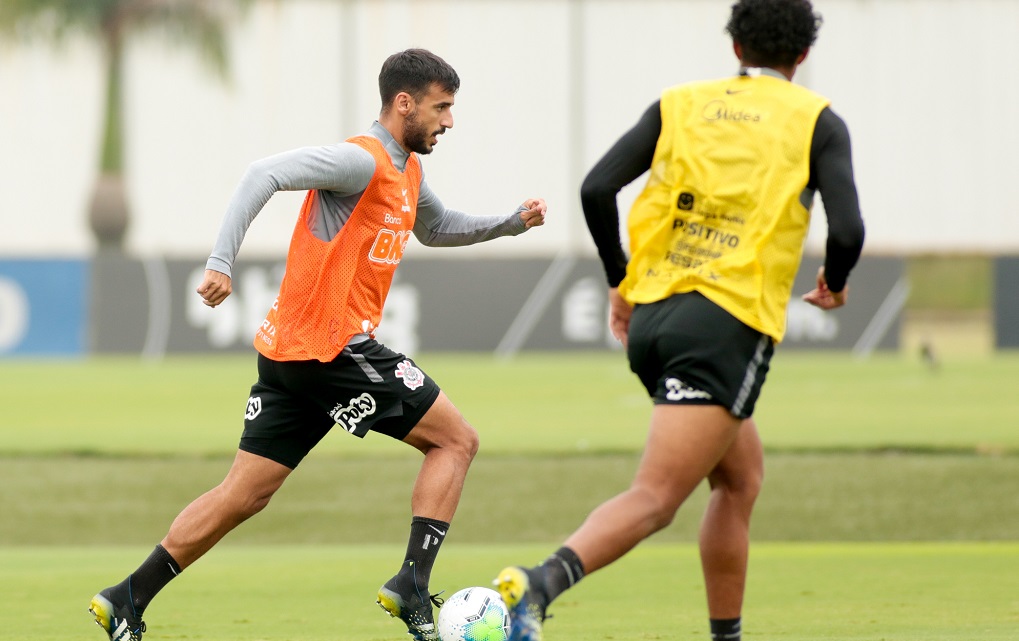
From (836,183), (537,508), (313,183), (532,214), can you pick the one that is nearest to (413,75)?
(313,183)

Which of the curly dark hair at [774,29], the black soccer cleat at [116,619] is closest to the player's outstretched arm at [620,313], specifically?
the curly dark hair at [774,29]

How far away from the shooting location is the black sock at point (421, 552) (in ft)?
17.5

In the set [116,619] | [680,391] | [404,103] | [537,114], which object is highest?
[404,103]

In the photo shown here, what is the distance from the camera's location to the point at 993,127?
116ft

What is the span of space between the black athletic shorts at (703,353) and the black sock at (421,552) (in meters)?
1.27

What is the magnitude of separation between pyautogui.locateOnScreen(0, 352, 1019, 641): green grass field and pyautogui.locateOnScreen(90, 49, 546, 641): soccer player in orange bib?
423 millimetres

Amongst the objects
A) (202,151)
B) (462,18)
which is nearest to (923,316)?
(462,18)

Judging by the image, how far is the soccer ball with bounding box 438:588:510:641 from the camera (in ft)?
16.4

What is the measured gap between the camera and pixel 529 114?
35938mm

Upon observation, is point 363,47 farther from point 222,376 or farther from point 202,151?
point 222,376

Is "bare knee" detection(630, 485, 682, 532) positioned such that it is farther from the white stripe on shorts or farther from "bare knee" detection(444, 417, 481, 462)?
"bare knee" detection(444, 417, 481, 462)

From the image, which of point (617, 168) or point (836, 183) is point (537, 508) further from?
point (836, 183)

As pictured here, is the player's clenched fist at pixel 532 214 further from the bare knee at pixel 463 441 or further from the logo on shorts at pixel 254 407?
the logo on shorts at pixel 254 407

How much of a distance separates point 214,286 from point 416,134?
918mm
